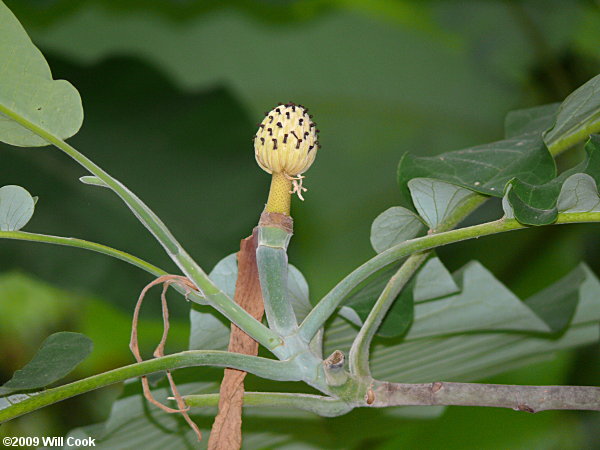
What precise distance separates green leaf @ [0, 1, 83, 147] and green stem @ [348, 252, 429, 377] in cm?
21

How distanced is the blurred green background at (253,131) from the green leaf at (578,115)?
335 mm

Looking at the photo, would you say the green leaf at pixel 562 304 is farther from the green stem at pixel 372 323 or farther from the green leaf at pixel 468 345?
the green stem at pixel 372 323

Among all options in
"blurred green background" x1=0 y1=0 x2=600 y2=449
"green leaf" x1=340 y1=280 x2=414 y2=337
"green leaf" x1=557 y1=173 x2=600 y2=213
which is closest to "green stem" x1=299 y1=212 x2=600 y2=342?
"green leaf" x1=557 y1=173 x2=600 y2=213

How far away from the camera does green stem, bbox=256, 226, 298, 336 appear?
38 cm

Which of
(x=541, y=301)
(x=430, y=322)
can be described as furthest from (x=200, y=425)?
(x=541, y=301)

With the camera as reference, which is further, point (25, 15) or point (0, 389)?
point (25, 15)

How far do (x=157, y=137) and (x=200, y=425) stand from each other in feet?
1.54

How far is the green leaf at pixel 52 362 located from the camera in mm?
392

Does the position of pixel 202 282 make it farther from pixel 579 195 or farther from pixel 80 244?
pixel 579 195

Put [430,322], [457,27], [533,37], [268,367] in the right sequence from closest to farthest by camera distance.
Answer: [268,367] → [430,322] → [533,37] → [457,27]

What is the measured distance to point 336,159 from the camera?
48.0 inches

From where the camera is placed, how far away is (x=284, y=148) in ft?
1.25

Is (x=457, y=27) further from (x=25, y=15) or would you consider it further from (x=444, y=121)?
(x=25, y=15)

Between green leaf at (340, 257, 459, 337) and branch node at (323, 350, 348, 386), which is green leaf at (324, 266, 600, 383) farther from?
branch node at (323, 350, 348, 386)
